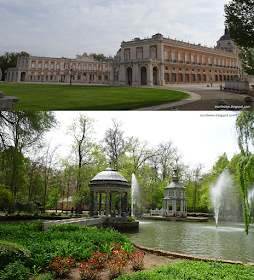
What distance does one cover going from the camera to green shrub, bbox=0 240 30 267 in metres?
5.78

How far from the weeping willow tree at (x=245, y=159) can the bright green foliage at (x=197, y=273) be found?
3506 millimetres

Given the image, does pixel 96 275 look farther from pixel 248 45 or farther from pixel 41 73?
pixel 41 73

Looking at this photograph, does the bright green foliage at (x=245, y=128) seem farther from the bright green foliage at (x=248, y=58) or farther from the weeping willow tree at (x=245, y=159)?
the bright green foliage at (x=248, y=58)

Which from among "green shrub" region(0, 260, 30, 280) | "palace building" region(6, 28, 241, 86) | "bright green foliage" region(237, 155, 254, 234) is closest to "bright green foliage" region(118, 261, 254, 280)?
"green shrub" region(0, 260, 30, 280)

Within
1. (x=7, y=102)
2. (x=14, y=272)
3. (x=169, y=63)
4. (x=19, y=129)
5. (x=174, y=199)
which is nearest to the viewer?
(x=14, y=272)

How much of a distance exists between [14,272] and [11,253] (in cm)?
64

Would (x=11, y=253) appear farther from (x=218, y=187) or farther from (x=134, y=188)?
(x=218, y=187)

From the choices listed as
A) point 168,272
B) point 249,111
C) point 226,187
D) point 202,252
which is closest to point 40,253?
point 168,272

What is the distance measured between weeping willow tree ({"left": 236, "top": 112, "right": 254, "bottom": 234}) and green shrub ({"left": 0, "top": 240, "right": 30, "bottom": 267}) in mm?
7587

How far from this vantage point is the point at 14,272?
5438mm

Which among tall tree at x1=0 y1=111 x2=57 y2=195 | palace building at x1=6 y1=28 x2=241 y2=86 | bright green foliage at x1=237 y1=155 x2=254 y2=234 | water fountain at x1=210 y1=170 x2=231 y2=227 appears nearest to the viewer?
bright green foliage at x1=237 y1=155 x2=254 y2=234

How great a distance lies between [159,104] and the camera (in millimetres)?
10453

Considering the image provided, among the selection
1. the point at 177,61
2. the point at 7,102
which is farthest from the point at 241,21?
the point at 7,102

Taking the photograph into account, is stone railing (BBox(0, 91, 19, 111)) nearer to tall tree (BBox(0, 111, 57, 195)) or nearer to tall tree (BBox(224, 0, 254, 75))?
tall tree (BBox(0, 111, 57, 195))
